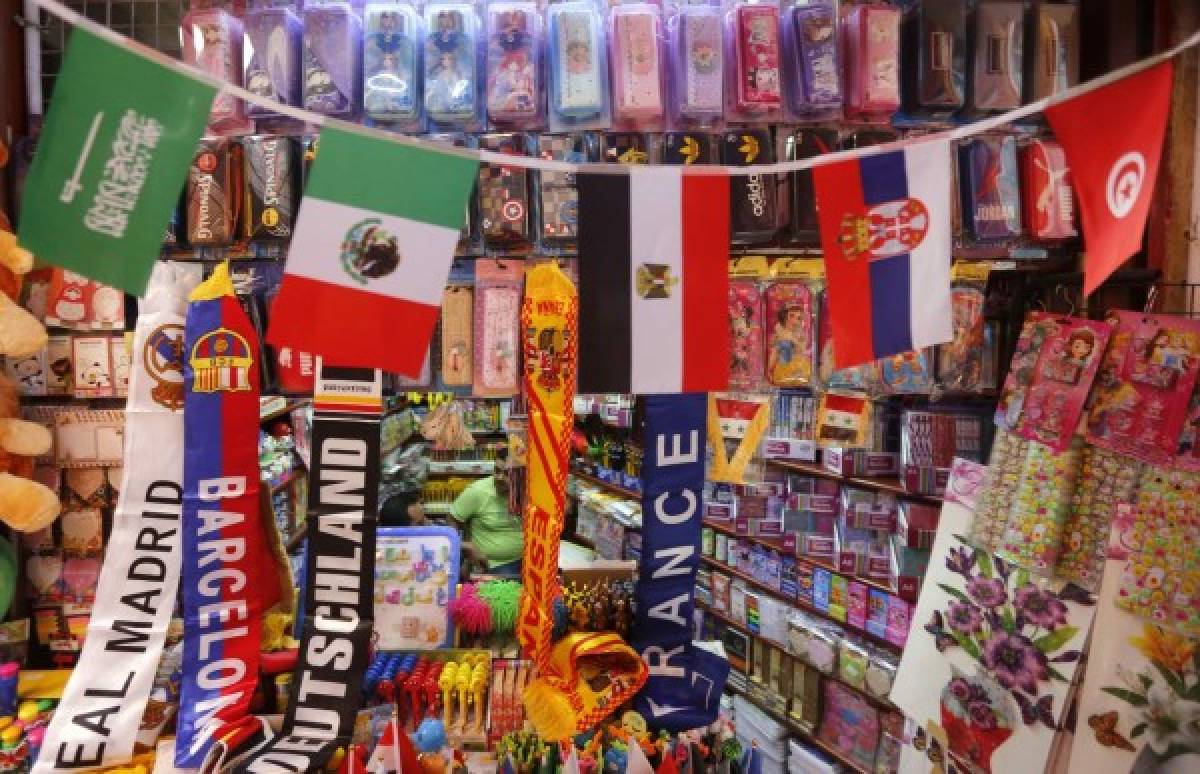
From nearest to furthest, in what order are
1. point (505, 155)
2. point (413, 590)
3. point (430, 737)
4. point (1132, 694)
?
point (505, 155), point (1132, 694), point (430, 737), point (413, 590)

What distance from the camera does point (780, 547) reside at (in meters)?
4.28

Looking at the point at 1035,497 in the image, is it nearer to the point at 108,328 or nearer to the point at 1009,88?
the point at 1009,88

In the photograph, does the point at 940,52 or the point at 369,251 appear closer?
the point at 369,251

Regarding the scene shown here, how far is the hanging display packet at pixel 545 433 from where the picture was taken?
2305 millimetres

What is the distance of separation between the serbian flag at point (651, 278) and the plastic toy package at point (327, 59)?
3.67 ft

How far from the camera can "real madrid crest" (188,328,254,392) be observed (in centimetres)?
233

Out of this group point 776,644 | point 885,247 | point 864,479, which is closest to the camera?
point 885,247

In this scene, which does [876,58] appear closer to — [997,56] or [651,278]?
[997,56]

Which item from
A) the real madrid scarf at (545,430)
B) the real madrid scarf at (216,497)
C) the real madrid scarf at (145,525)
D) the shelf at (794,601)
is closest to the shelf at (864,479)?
the shelf at (794,601)

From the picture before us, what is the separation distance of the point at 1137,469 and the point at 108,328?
3180 mm

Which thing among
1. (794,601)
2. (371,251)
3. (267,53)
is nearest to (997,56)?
(371,251)

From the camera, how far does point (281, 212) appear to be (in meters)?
2.54

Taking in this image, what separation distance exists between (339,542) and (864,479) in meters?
2.51

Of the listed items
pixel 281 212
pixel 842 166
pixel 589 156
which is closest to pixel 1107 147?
pixel 842 166
